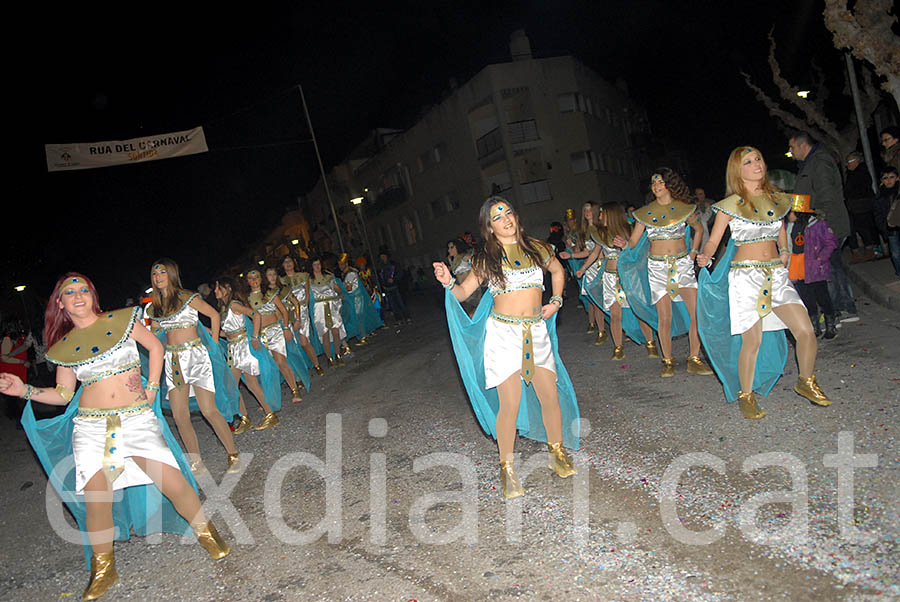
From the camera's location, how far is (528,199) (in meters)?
32.3

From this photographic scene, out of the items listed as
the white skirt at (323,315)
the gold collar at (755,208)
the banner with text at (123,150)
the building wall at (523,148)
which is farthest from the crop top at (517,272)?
the building wall at (523,148)

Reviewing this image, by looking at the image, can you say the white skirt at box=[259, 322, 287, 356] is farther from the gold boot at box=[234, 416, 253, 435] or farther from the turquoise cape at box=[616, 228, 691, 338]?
the turquoise cape at box=[616, 228, 691, 338]

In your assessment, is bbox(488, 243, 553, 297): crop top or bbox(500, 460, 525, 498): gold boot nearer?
bbox(500, 460, 525, 498): gold boot

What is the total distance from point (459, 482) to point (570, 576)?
60.7 inches

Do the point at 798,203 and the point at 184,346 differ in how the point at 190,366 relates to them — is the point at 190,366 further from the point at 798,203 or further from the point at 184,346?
the point at 798,203

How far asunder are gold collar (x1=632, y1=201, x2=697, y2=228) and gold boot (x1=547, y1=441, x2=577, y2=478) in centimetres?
289

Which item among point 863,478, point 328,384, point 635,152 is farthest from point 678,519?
point 635,152

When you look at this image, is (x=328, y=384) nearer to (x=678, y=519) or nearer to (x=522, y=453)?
(x=522, y=453)

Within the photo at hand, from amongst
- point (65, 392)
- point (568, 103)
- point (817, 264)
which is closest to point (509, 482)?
point (65, 392)

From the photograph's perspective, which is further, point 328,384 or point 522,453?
point 328,384

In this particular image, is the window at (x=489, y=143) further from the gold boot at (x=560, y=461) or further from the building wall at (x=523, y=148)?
the gold boot at (x=560, y=461)

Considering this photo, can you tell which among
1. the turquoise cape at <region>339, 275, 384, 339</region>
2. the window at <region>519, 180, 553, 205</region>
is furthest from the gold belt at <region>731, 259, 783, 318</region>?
the window at <region>519, 180, 553, 205</region>

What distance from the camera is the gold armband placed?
3.91m

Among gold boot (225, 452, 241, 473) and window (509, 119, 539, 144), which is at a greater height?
window (509, 119, 539, 144)
